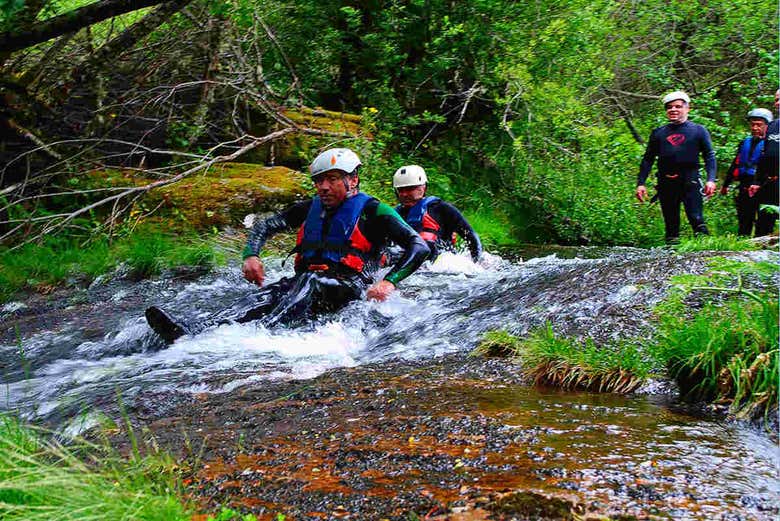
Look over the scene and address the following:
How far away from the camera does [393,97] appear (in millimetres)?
13266

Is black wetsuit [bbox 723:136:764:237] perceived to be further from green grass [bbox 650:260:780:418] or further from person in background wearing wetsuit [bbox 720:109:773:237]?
green grass [bbox 650:260:780:418]

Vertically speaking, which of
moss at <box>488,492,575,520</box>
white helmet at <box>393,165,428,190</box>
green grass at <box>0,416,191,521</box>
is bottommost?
moss at <box>488,492,575,520</box>

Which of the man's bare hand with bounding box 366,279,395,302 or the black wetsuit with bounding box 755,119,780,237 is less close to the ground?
the black wetsuit with bounding box 755,119,780,237

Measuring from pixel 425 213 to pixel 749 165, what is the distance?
4.13 meters

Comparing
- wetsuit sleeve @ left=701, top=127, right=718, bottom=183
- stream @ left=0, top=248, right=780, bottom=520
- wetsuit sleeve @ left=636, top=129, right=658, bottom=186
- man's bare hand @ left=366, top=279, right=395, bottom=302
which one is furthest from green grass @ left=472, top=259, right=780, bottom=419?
wetsuit sleeve @ left=636, top=129, right=658, bottom=186

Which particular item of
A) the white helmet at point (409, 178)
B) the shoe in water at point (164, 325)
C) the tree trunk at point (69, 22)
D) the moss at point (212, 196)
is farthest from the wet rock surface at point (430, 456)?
the moss at point (212, 196)

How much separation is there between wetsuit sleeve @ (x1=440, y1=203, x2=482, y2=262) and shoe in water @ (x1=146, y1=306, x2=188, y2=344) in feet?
13.2

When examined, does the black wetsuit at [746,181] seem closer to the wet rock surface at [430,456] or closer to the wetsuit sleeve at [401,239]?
the wetsuit sleeve at [401,239]

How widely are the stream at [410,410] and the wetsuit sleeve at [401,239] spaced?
0.40 metres

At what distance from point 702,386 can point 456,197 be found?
35.1 feet

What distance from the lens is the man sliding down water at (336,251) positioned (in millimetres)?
5809

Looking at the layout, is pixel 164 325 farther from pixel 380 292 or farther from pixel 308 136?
pixel 308 136

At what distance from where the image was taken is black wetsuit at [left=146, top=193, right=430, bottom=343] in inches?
222

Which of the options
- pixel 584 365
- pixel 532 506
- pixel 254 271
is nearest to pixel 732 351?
pixel 584 365
